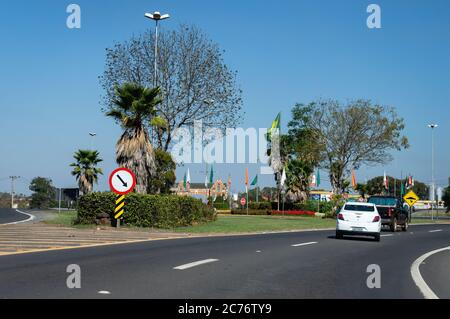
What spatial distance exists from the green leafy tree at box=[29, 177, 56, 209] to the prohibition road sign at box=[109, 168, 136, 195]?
10072 cm

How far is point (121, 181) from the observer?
2525cm

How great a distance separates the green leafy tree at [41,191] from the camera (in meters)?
122

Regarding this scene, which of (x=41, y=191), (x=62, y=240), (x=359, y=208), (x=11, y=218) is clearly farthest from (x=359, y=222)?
(x=41, y=191)

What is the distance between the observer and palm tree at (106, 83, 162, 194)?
3247 centimetres

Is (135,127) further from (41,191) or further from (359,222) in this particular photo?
(41,191)

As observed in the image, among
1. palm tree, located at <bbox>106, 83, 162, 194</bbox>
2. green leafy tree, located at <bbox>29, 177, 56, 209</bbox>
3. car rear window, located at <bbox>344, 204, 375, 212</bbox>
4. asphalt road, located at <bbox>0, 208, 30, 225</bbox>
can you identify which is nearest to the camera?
car rear window, located at <bbox>344, 204, 375, 212</bbox>

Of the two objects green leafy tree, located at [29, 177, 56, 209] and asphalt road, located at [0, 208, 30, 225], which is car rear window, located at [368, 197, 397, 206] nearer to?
asphalt road, located at [0, 208, 30, 225]

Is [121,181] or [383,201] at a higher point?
[121,181]

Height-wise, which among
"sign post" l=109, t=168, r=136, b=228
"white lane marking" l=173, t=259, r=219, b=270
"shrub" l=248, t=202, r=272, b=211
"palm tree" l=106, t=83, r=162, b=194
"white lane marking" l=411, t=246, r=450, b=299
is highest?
"palm tree" l=106, t=83, r=162, b=194

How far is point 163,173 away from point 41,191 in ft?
295

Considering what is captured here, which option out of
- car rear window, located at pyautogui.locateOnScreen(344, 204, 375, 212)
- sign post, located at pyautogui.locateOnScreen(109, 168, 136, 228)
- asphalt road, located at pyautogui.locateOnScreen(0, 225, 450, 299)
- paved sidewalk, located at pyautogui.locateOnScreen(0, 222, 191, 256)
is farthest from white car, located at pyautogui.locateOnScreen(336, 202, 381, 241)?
sign post, located at pyautogui.locateOnScreen(109, 168, 136, 228)

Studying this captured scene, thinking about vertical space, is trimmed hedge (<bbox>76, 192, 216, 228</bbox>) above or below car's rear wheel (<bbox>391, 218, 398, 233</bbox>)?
above

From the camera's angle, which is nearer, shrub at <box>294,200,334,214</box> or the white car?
the white car

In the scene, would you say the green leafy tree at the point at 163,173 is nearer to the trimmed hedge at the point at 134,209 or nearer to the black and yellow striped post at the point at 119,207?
the trimmed hedge at the point at 134,209
